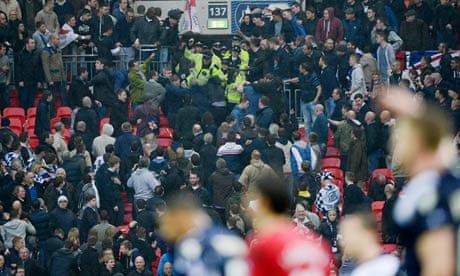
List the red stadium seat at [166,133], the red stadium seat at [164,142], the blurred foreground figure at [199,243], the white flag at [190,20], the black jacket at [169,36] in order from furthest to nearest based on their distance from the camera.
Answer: the white flag at [190,20] → the black jacket at [169,36] → the red stadium seat at [166,133] → the red stadium seat at [164,142] → the blurred foreground figure at [199,243]

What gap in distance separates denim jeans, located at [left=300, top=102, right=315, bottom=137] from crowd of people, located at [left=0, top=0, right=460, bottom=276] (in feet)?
0.06

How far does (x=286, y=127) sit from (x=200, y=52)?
2982 mm

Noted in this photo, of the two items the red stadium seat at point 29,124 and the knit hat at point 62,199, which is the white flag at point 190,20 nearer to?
the red stadium seat at point 29,124

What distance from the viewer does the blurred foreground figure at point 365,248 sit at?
7887mm

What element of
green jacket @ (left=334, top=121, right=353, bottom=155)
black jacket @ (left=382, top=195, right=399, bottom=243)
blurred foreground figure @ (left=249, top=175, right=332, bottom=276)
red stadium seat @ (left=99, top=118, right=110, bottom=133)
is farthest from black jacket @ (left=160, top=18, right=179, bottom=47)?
blurred foreground figure @ (left=249, top=175, right=332, bottom=276)

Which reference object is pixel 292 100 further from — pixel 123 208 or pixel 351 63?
pixel 123 208

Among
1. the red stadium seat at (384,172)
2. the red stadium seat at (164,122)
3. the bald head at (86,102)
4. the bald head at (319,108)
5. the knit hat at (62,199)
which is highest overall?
the bald head at (86,102)

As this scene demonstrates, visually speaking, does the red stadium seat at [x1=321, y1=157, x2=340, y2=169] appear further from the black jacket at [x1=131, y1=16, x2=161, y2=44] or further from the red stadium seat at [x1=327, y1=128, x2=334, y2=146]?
the black jacket at [x1=131, y1=16, x2=161, y2=44]

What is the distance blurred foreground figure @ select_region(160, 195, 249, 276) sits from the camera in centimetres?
871

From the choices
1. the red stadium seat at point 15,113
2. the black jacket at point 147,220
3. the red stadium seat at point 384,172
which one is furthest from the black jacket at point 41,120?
the red stadium seat at point 384,172

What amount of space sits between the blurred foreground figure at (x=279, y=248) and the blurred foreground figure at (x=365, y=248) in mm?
448

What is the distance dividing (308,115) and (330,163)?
1.59 metres

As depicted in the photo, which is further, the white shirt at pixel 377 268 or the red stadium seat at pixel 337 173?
the red stadium seat at pixel 337 173

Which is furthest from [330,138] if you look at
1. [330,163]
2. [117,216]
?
[117,216]
